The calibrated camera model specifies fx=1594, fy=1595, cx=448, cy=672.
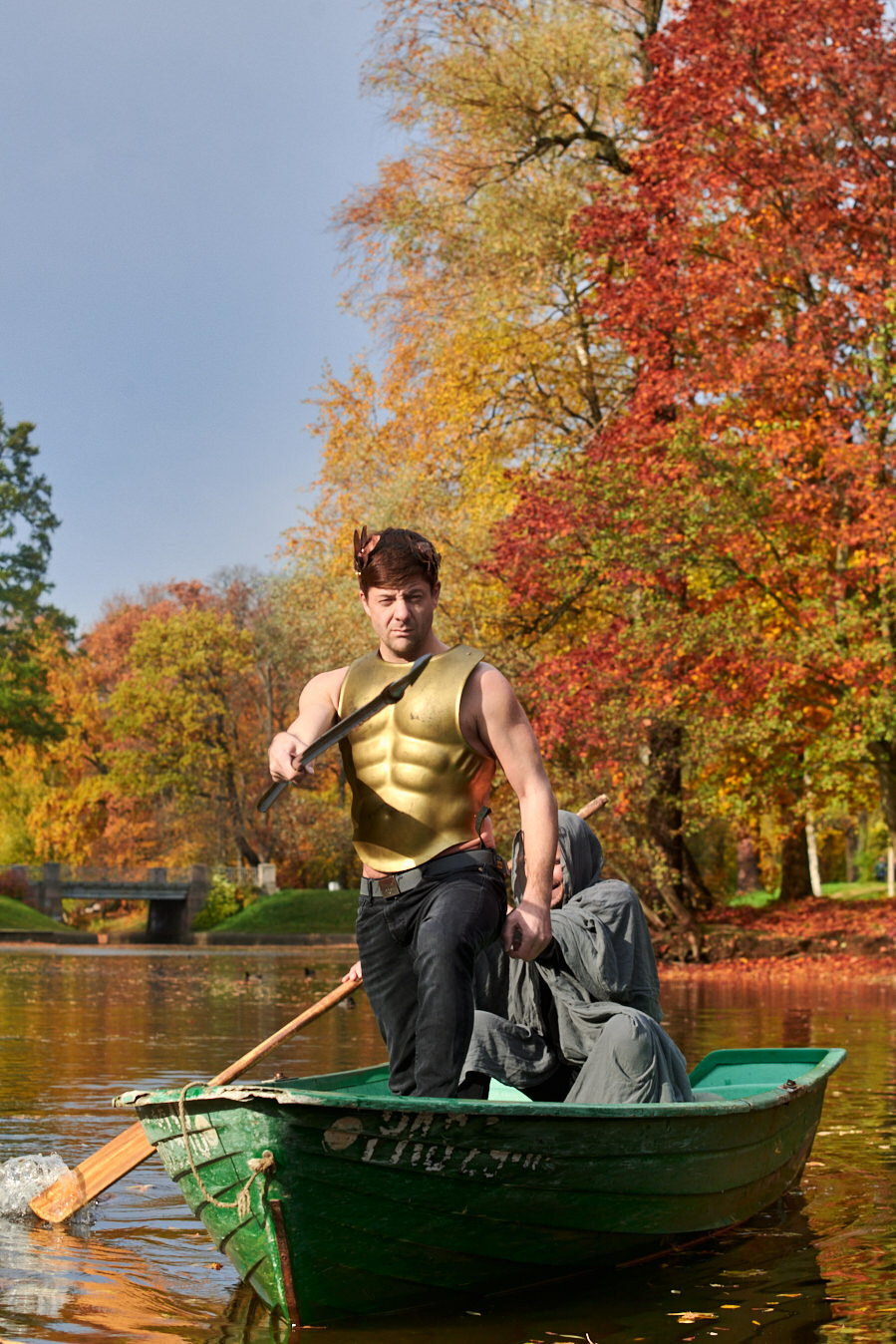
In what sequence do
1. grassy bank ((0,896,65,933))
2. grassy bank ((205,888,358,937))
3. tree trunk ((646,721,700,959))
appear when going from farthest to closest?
grassy bank ((205,888,358,937)) → grassy bank ((0,896,65,933)) → tree trunk ((646,721,700,959))

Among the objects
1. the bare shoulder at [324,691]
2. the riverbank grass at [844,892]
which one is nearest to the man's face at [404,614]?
the bare shoulder at [324,691]

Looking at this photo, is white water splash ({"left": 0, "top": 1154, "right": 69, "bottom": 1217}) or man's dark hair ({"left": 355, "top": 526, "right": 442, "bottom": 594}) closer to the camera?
man's dark hair ({"left": 355, "top": 526, "right": 442, "bottom": 594})

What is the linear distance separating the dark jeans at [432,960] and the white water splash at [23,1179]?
214 cm

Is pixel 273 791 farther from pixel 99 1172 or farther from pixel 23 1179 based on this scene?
pixel 23 1179

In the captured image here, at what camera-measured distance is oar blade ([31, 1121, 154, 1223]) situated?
18.2 ft

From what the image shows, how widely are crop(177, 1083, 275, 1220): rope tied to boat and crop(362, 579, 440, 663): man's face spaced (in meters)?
1.37

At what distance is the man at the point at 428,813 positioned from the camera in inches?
176

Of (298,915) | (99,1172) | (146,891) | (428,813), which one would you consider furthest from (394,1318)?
(146,891)

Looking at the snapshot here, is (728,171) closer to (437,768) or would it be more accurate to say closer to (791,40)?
(791,40)

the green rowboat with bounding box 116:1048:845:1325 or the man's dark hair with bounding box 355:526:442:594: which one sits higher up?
the man's dark hair with bounding box 355:526:442:594

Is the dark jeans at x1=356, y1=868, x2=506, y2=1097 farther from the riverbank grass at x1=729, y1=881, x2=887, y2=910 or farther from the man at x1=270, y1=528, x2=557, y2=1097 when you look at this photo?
the riverbank grass at x1=729, y1=881, x2=887, y2=910

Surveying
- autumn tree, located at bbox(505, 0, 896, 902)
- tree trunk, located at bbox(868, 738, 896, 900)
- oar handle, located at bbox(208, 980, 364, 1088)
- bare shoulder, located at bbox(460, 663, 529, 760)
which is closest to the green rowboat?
oar handle, located at bbox(208, 980, 364, 1088)

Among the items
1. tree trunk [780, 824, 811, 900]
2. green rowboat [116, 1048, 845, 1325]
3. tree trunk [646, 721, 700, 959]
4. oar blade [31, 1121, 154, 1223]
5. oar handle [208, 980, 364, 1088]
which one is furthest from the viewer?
tree trunk [780, 824, 811, 900]

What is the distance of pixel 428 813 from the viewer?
4.57 meters
